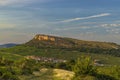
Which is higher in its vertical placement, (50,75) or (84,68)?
(84,68)

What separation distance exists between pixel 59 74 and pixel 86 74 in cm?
995

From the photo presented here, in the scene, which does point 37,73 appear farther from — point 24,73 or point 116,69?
point 116,69

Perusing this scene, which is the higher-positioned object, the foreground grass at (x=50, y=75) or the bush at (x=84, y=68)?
the bush at (x=84, y=68)

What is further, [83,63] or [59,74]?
[59,74]

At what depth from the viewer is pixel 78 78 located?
255 feet

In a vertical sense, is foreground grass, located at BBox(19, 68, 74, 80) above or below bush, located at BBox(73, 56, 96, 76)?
below

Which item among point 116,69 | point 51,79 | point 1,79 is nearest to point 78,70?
point 51,79

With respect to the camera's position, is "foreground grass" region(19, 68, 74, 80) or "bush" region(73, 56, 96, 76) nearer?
"bush" region(73, 56, 96, 76)

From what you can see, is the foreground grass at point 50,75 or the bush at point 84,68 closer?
the bush at point 84,68

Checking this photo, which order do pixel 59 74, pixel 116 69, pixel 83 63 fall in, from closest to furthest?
pixel 83 63, pixel 59 74, pixel 116 69

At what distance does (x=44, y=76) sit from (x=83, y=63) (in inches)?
411

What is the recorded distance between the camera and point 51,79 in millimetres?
86000

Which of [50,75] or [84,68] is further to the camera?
[50,75]

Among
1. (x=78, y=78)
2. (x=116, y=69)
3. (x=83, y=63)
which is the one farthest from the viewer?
(x=116, y=69)
